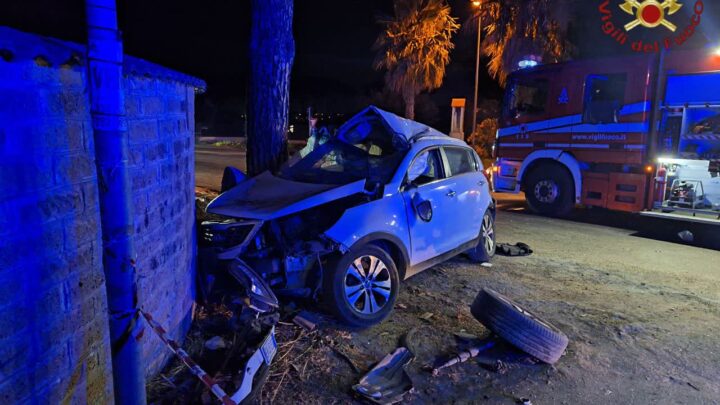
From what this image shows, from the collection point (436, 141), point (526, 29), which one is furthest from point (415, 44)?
point (436, 141)

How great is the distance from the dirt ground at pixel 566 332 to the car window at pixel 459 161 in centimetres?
127

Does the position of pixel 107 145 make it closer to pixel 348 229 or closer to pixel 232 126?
pixel 348 229

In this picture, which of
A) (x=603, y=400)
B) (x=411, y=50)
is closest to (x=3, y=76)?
(x=603, y=400)

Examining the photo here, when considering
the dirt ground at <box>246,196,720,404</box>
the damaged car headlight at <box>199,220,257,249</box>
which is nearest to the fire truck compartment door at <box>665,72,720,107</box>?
the dirt ground at <box>246,196,720,404</box>

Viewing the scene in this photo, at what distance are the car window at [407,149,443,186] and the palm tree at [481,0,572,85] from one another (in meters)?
15.9

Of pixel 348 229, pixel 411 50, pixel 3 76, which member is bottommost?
pixel 348 229

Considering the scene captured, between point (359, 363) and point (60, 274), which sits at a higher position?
point (60, 274)

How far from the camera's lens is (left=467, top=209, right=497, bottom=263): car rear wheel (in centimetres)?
680

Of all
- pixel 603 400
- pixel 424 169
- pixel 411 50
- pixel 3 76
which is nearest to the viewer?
pixel 3 76

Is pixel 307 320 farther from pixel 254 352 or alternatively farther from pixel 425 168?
pixel 425 168

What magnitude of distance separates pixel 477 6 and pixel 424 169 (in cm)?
1977

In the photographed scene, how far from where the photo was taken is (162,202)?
3.61 m

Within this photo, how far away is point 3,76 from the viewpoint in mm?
1891

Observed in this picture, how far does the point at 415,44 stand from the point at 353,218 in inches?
920
